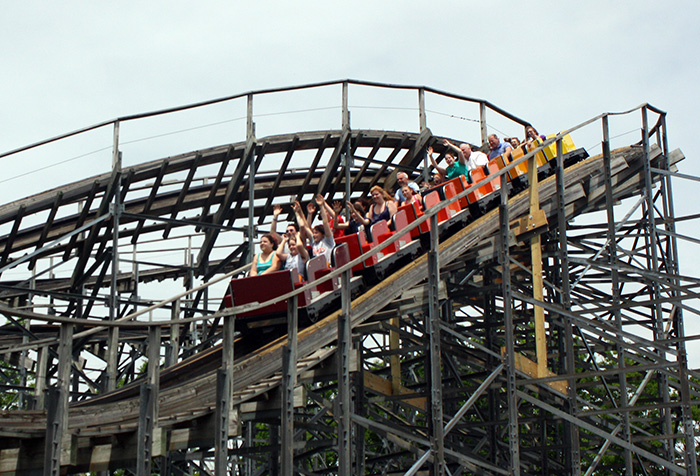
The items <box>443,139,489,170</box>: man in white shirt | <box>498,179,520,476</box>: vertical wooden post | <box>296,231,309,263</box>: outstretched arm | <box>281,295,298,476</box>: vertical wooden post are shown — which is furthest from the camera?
<box>443,139,489,170</box>: man in white shirt

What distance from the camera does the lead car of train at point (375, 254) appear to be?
40.6 ft

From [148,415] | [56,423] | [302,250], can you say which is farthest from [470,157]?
[56,423]

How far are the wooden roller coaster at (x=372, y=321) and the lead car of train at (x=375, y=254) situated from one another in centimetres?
3

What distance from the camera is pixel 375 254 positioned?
1387cm

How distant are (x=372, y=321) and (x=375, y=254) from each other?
1.10m

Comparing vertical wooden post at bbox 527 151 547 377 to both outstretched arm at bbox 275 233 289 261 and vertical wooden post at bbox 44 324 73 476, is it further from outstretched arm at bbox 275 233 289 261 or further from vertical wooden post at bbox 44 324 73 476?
vertical wooden post at bbox 44 324 73 476

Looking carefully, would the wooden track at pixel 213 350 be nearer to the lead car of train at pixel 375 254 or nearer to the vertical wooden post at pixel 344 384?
the vertical wooden post at pixel 344 384

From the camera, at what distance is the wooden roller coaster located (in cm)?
1021

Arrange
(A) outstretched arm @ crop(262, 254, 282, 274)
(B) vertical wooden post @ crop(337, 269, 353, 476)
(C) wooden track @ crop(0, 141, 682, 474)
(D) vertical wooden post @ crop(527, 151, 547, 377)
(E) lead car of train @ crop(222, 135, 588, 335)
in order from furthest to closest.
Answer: (A) outstretched arm @ crop(262, 254, 282, 274), (D) vertical wooden post @ crop(527, 151, 547, 377), (E) lead car of train @ crop(222, 135, 588, 335), (B) vertical wooden post @ crop(337, 269, 353, 476), (C) wooden track @ crop(0, 141, 682, 474)

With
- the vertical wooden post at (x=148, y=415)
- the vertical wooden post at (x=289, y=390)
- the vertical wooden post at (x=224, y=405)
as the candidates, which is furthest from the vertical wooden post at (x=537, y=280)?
the vertical wooden post at (x=148, y=415)

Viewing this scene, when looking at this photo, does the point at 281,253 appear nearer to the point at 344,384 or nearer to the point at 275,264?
the point at 275,264

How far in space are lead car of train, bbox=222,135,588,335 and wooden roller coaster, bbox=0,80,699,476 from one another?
35 millimetres

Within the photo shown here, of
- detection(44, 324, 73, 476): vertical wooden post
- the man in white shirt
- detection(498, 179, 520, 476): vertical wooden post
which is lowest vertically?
detection(44, 324, 73, 476): vertical wooden post

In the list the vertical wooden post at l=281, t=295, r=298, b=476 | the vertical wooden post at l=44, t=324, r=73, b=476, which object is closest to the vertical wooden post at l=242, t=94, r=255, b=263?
the vertical wooden post at l=281, t=295, r=298, b=476
